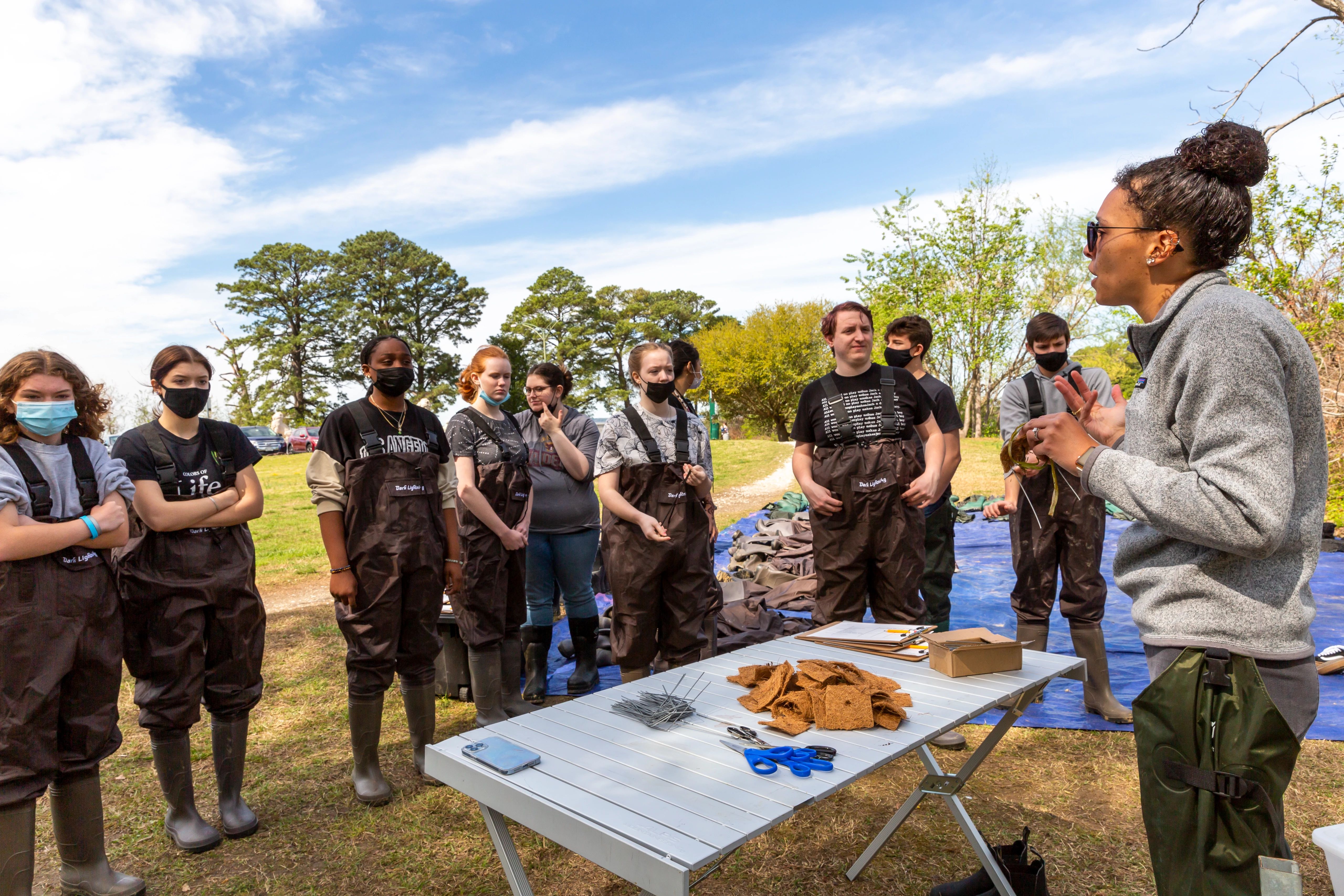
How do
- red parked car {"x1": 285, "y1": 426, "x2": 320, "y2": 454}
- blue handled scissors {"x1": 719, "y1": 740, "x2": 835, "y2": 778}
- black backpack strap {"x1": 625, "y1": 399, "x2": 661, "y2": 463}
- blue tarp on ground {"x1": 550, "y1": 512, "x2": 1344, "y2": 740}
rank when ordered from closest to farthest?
1. blue handled scissors {"x1": 719, "y1": 740, "x2": 835, "y2": 778}
2. black backpack strap {"x1": 625, "y1": 399, "x2": 661, "y2": 463}
3. blue tarp on ground {"x1": 550, "y1": 512, "x2": 1344, "y2": 740}
4. red parked car {"x1": 285, "y1": 426, "x2": 320, "y2": 454}

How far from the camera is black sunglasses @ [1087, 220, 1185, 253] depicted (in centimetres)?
171

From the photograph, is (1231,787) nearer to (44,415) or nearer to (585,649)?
(44,415)

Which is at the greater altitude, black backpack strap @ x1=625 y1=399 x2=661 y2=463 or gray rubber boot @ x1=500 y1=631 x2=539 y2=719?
black backpack strap @ x1=625 y1=399 x2=661 y2=463

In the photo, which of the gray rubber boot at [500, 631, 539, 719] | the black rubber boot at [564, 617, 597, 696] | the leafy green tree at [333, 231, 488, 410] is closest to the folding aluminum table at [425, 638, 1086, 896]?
the gray rubber boot at [500, 631, 539, 719]

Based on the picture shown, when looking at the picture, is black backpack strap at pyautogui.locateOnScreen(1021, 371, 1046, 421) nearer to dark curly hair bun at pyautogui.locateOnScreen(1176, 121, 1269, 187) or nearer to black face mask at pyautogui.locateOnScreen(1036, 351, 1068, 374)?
black face mask at pyautogui.locateOnScreen(1036, 351, 1068, 374)

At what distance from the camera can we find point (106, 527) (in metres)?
2.87

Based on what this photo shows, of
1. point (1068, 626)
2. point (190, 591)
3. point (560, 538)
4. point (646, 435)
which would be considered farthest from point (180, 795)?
point (1068, 626)

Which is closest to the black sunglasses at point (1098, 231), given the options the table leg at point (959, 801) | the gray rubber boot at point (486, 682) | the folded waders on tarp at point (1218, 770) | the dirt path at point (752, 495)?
the folded waders on tarp at point (1218, 770)

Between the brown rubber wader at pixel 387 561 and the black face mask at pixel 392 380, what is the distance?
140 millimetres

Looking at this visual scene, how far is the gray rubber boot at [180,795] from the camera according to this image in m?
3.34

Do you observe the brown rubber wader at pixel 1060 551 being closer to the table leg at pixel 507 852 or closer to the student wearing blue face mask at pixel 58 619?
the table leg at pixel 507 852

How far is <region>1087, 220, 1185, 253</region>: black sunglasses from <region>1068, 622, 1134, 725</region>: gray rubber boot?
10.4 ft

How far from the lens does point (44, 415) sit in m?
2.88

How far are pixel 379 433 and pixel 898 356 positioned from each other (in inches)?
126
